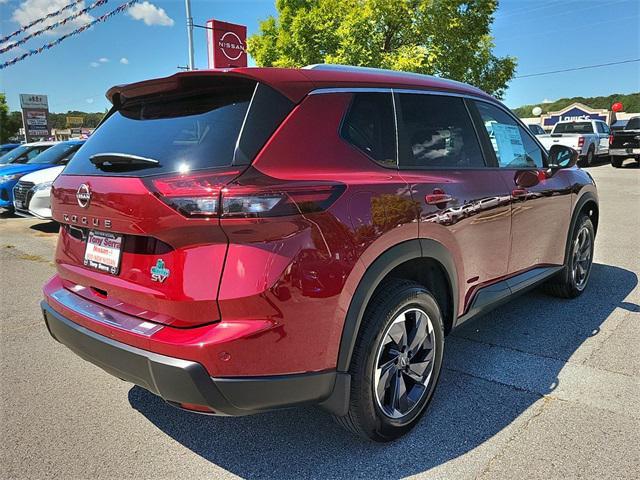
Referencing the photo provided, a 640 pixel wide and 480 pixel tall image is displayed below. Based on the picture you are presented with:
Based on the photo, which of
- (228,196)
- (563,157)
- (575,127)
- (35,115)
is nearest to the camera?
(228,196)

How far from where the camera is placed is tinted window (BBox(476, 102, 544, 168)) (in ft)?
11.3

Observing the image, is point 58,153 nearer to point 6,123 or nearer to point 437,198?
point 437,198

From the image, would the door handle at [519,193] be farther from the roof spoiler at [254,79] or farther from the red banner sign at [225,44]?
the red banner sign at [225,44]

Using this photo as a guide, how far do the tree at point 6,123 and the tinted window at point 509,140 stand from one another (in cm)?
5844

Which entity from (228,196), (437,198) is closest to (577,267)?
(437,198)

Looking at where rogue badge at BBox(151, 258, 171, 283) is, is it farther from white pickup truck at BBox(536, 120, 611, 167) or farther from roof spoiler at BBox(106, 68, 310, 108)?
white pickup truck at BBox(536, 120, 611, 167)

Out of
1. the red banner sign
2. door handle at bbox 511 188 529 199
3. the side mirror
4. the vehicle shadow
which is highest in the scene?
the red banner sign

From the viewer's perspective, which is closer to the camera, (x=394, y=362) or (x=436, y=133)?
(x=394, y=362)

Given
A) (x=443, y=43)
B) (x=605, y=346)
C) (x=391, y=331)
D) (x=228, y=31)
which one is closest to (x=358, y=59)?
(x=443, y=43)

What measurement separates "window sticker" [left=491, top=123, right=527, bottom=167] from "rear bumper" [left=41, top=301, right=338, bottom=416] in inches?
84.7

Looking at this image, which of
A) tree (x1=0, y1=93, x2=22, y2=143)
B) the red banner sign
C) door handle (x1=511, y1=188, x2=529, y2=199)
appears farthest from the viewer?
tree (x1=0, y1=93, x2=22, y2=143)

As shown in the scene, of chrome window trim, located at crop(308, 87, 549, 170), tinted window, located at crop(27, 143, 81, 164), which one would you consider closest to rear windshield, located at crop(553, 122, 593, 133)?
tinted window, located at crop(27, 143, 81, 164)

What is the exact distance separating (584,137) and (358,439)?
20.4 meters

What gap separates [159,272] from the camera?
2.08 m
